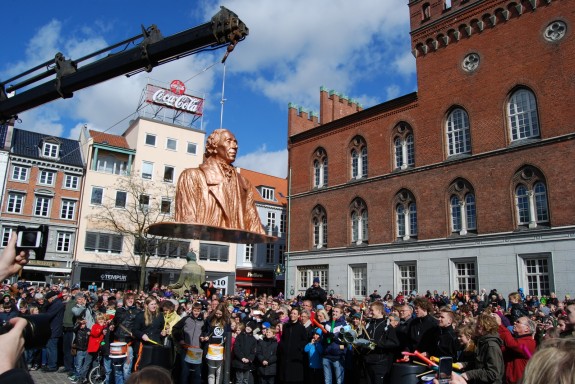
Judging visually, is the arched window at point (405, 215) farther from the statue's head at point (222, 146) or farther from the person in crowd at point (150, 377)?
the person in crowd at point (150, 377)

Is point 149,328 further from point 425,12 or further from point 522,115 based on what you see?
point 425,12

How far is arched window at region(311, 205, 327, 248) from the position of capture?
39312 millimetres

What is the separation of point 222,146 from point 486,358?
926 centimetres

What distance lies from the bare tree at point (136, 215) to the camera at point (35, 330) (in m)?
40.2

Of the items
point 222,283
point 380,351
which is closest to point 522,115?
point 380,351

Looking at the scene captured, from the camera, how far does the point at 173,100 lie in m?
50.4

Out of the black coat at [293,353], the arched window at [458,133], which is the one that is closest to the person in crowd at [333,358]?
the black coat at [293,353]

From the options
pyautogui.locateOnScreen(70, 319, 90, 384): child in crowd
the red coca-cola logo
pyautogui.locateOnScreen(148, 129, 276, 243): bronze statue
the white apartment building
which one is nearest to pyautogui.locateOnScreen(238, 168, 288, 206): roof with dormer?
the white apartment building

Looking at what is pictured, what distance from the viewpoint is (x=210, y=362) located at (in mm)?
9953

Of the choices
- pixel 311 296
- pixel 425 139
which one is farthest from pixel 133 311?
pixel 425 139

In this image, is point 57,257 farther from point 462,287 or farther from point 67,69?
point 67,69

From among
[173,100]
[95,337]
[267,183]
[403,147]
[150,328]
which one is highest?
[173,100]

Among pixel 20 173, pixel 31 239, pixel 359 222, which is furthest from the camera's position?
pixel 20 173

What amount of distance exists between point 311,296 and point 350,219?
977 inches
